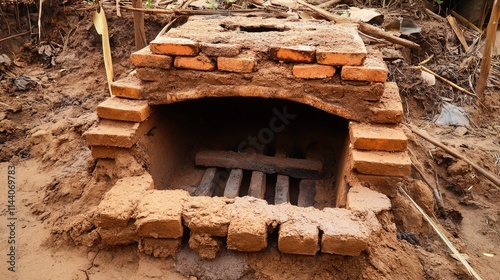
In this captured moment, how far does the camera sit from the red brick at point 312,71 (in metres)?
2.39

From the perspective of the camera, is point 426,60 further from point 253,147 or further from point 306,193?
point 306,193

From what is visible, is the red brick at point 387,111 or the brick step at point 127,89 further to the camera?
the brick step at point 127,89

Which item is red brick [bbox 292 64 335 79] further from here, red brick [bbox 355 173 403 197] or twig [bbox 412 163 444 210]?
twig [bbox 412 163 444 210]

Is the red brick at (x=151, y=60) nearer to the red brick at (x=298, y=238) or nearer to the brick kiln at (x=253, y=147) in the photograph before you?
the brick kiln at (x=253, y=147)

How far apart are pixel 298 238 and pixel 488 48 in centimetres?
400

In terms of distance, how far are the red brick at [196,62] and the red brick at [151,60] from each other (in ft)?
0.20

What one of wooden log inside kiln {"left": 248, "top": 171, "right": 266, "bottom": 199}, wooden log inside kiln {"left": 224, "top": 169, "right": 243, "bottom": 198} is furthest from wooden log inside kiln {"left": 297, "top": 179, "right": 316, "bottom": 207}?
wooden log inside kiln {"left": 224, "top": 169, "right": 243, "bottom": 198}

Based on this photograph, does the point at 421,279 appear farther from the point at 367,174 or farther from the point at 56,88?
the point at 56,88

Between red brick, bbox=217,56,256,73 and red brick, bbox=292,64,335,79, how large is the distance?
11.0 inches

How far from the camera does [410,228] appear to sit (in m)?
2.48

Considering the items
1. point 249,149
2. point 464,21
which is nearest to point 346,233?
point 249,149

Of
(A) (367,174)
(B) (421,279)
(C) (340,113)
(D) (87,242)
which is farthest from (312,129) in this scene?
(D) (87,242)

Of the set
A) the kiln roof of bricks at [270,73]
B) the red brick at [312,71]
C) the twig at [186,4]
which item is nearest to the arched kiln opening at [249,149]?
the kiln roof of bricks at [270,73]

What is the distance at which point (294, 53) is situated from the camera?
2.41m
